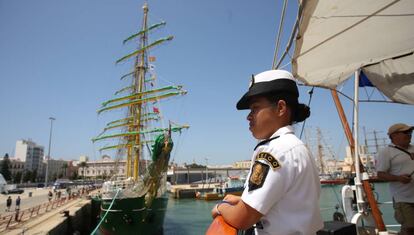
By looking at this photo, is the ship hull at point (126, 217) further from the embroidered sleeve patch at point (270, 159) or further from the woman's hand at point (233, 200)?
the embroidered sleeve patch at point (270, 159)

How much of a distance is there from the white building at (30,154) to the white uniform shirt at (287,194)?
16531 centimetres

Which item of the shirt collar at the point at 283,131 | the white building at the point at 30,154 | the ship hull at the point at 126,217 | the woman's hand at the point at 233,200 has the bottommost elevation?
the ship hull at the point at 126,217

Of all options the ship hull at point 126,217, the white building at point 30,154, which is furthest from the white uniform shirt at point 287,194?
the white building at point 30,154

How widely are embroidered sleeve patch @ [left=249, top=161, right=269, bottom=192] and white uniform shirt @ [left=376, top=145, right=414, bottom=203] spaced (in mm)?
3499

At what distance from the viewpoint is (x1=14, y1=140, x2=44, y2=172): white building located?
142000 mm

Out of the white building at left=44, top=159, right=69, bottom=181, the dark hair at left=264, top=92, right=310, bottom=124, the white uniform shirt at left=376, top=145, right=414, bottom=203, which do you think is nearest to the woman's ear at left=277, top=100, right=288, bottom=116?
the dark hair at left=264, top=92, right=310, bottom=124

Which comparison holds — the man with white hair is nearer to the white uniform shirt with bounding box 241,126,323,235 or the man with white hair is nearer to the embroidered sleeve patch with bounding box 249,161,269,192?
the white uniform shirt with bounding box 241,126,323,235

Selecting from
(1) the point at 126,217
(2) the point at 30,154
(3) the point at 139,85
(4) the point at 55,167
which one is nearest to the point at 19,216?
(1) the point at 126,217

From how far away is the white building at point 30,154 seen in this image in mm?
142000

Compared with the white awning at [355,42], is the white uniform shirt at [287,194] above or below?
below

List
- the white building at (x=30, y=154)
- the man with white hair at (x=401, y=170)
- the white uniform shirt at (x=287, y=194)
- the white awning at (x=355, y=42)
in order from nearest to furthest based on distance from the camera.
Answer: the white uniform shirt at (x=287, y=194) < the white awning at (x=355, y=42) < the man with white hair at (x=401, y=170) < the white building at (x=30, y=154)

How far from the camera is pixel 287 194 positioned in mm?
1311

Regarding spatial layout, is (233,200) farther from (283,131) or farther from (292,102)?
(292,102)

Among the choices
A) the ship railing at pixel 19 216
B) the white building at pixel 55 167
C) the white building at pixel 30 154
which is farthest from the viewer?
the white building at pixel 55 167
